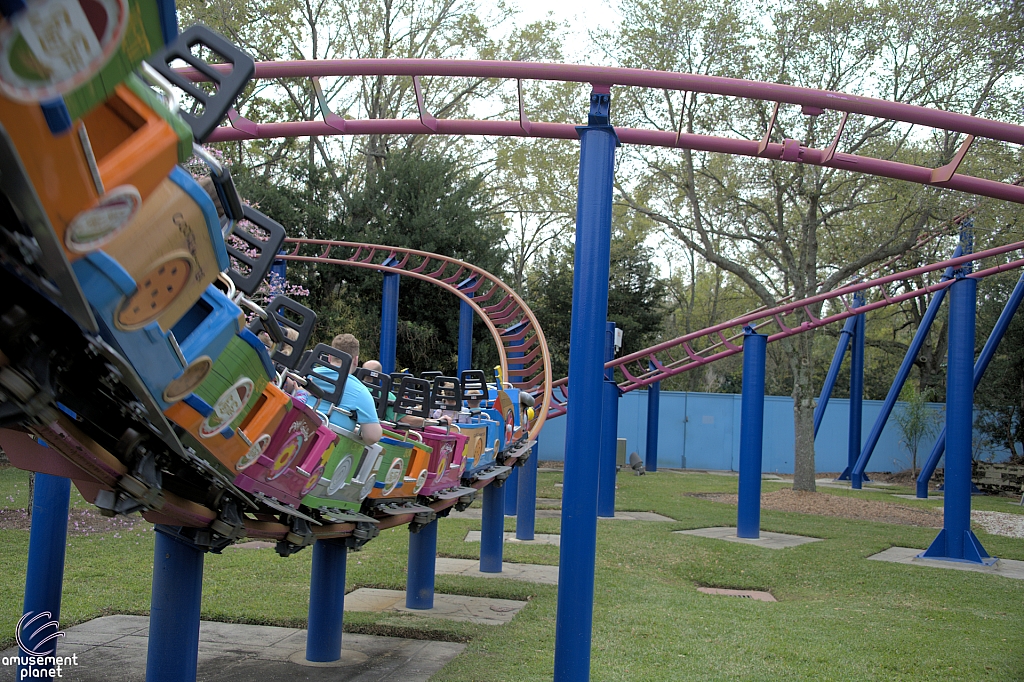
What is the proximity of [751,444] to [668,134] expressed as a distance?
6.43m

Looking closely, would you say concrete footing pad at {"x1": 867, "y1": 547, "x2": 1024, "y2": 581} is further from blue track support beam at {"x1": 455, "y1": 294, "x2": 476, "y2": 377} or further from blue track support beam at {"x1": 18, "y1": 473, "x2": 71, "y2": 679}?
blue track support beam at {"x1": 18, "y1": 473, "x2": 71, "y2": 679}

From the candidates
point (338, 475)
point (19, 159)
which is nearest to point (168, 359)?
point (19, 159)

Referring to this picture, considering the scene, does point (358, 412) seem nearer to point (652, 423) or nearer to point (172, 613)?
point (172, 613)

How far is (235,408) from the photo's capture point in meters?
3.04

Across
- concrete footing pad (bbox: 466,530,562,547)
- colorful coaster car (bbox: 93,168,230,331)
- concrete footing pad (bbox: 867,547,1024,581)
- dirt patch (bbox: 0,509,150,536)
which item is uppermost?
colorful coaster car (bbox: 93,168,230,331)

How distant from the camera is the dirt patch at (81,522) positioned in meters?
9.06

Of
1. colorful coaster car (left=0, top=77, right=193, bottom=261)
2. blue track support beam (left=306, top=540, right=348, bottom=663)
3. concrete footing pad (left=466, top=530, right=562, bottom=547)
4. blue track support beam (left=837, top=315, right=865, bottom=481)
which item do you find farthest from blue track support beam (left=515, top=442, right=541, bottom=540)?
blue track support beam (left=837, top=315, right=865, bottom=481)

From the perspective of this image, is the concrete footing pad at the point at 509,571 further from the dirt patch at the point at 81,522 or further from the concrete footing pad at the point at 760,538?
the dirt patch at the point at 81,522

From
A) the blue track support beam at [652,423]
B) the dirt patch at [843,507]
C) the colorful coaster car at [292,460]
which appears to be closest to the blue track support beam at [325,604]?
the colorful coaster car at [292,460]

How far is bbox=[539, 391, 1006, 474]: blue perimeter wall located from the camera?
2348cm

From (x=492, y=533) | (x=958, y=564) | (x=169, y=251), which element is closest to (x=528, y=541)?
(x=492, y=533)

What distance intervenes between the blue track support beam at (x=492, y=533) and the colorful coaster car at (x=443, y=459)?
1.88 metres

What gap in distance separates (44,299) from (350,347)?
2.90 metres

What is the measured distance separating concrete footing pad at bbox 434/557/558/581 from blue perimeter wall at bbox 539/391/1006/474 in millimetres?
14426
